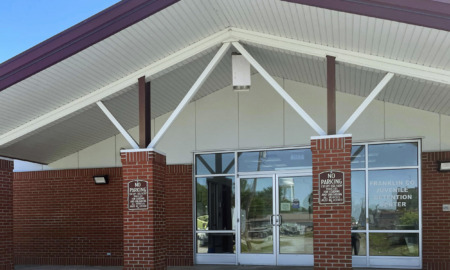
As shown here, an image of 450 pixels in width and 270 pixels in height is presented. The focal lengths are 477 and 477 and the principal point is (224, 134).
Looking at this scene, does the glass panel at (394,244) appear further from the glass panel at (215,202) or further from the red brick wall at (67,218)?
the red brick wall at (67,218)

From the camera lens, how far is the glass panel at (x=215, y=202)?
11430mm

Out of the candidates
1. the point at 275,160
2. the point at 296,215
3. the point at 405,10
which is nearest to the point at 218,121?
the point at 275,160

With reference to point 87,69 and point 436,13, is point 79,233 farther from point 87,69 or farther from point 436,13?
point 436,13

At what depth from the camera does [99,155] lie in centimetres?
1238

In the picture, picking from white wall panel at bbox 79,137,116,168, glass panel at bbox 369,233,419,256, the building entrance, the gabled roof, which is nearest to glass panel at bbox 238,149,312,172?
the building entrance

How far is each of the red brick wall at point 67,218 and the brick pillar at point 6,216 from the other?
7.74 ft

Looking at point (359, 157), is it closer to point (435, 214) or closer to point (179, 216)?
point (435, 214)

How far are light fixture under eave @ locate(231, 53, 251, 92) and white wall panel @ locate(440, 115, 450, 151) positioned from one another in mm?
4146

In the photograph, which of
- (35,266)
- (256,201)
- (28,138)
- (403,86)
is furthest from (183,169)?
(403,86)

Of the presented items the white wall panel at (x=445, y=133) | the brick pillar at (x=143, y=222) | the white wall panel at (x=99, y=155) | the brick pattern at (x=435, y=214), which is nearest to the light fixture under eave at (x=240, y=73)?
the brick pillar at (x=143, y=222)

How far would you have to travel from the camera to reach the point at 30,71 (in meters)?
7.66

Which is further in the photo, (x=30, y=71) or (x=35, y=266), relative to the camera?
(x=35, y=266)

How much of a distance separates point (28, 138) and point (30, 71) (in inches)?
120

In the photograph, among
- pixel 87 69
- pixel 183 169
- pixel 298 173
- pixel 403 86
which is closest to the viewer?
pixel 87 69
